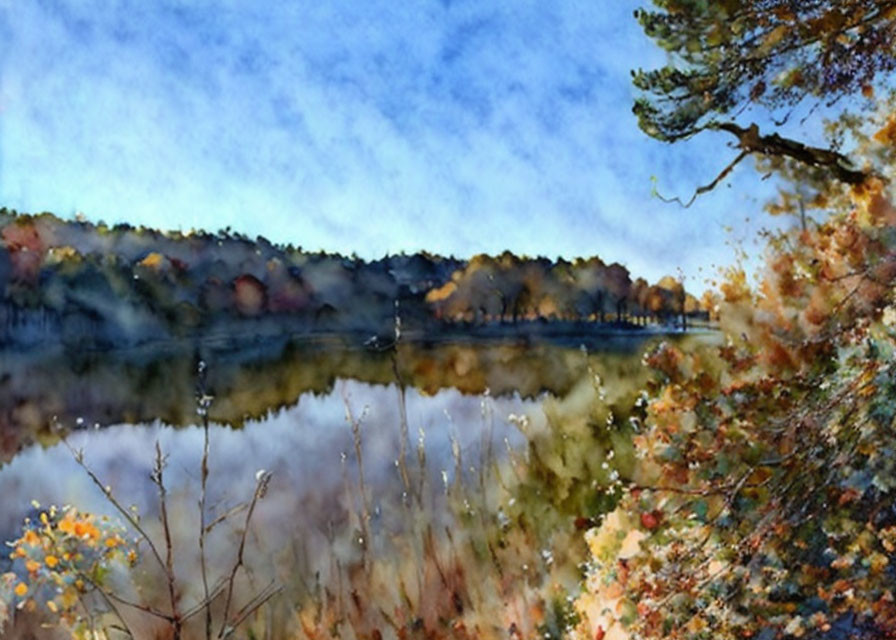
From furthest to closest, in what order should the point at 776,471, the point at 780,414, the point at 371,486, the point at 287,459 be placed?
the point at 287,459, the point at 371,486, the point at 780,414, the point at 776,471

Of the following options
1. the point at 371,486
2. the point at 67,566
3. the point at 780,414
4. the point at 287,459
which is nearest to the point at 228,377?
the point at 287,459

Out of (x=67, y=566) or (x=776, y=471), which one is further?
(x=67, y=566)

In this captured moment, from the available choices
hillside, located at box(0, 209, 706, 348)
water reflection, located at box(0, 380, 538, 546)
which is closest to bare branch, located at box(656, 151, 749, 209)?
water reflection, located at box(0, 380, 538, 546)

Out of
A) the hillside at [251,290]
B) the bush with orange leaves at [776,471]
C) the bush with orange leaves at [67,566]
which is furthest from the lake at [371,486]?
the hillside at [251,290]

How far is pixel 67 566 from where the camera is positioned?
3996 mm

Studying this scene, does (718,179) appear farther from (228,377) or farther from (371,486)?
(228,377)

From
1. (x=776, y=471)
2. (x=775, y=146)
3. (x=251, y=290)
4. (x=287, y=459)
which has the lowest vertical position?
(x=287, y=459)

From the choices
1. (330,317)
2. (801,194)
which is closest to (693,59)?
(801,194)

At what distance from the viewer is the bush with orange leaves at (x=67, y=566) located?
392 centimetres

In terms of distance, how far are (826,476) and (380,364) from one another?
1109 centimetres

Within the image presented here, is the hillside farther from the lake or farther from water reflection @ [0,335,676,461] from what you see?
the lake

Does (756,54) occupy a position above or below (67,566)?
above

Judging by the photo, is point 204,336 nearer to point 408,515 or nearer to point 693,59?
point 408,515

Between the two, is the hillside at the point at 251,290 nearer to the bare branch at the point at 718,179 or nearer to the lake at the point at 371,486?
the lake at the point at 371,486
